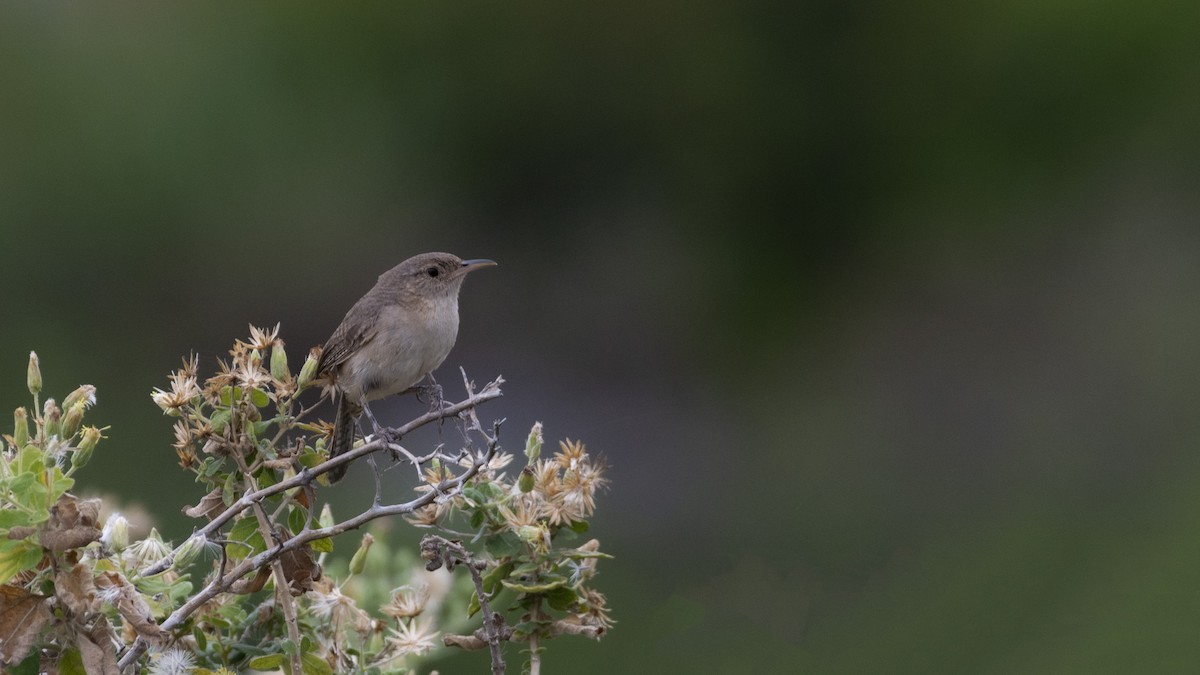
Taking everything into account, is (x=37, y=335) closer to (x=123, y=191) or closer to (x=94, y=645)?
(x=123, y=191)

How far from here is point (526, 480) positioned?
1556mm

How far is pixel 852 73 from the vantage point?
1015 cm

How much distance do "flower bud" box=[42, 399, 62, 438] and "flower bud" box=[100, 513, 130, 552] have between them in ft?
0.42

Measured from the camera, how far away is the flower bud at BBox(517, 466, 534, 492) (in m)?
1.55

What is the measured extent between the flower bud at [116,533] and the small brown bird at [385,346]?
1000 mm

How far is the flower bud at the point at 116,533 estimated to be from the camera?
5.17ft

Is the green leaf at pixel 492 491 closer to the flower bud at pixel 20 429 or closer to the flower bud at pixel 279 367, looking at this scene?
the flower bud at pixel 279 367

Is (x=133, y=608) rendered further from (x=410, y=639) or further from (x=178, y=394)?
(x=410, y=639)

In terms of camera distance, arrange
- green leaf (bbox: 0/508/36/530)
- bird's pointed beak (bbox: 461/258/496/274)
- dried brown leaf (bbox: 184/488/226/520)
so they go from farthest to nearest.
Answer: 1. bird's pointed beak (bbox: 461/258/496/274)
2. dried brown leaf (bbox: 184/488/226/520)
3. green leaf (bbox: 0/508/36/530)

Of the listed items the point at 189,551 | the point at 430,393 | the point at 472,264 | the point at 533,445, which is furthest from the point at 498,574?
the point at 472,264

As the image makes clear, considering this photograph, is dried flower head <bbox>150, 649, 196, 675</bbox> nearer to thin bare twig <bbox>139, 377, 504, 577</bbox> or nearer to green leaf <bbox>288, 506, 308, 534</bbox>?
thin bare twig <bbox>139, 377, 504, 577</bbox>

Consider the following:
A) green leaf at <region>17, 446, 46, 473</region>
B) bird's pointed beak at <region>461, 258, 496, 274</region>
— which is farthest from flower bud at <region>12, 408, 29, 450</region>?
bird's pointed beak at <region>461, 258, 496, 274</region>

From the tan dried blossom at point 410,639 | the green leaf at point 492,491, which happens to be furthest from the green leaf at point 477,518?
the tan dried blossom at point 410,639

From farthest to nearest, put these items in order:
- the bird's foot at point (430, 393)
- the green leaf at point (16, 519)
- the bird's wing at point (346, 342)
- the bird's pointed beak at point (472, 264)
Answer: the bird's pointed beak at point (472, 264)
the bird's wing at point (346, 342)
the bird's foot at point (430, 393)
the green leaf at point (16, 519)
